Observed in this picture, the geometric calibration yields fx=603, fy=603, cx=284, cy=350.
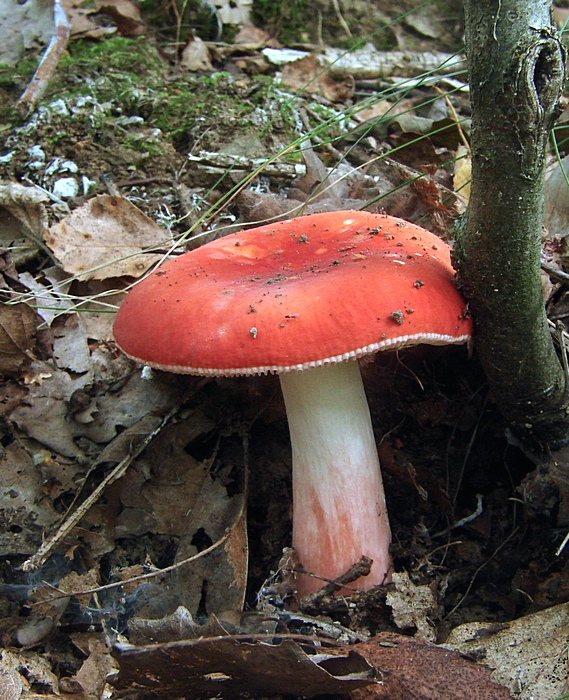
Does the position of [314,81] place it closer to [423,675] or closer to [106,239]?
[106,239]

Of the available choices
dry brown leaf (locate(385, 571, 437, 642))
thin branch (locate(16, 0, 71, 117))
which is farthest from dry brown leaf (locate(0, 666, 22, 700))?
thin branch (locate(16, 0, 71, 117))

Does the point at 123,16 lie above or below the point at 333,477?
above

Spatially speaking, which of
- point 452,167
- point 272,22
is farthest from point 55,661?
point 272,22

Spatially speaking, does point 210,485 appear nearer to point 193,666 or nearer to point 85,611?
point 85,611

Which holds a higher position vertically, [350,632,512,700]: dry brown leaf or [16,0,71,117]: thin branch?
[16,0,71,117]: thin branch

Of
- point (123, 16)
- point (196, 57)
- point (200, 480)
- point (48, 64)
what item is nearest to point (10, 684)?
point (200, 480)

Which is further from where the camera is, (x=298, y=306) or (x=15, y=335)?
(x=15, y=335)

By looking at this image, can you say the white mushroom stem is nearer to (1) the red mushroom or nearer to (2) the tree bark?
(1) the red mushroom
